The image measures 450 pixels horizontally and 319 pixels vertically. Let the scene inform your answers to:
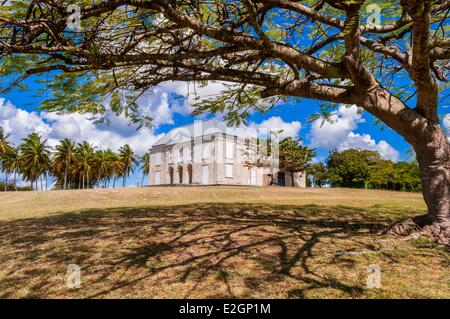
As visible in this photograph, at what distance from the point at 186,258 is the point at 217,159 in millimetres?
35323

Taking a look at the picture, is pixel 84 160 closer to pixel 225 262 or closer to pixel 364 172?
pixel 364 172

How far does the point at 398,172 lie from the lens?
3819 centimetres

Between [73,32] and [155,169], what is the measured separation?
46.7 m

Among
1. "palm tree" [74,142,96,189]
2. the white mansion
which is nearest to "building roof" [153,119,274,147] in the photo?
the white mansion

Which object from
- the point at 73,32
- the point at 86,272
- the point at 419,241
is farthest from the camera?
the point at 419,241

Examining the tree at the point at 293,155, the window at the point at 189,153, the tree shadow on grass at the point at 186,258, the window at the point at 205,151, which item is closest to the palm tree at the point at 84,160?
the window at the point at 189,153

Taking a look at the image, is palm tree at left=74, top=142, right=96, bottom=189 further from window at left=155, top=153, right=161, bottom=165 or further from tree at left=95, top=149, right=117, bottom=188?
window at left=155, top=153, right=161, bottom=165

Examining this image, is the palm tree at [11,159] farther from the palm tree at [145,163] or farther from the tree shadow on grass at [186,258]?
the tree shadow on grass at [186,258]

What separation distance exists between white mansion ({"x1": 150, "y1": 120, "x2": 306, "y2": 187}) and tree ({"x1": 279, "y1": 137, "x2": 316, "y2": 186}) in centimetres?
138

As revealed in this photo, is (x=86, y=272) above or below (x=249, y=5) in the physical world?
below

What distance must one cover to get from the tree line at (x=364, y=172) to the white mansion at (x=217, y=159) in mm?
4645

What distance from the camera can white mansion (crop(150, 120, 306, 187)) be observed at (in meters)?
40.4
